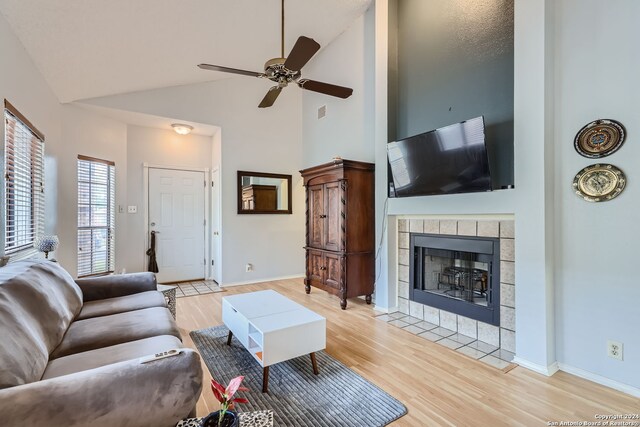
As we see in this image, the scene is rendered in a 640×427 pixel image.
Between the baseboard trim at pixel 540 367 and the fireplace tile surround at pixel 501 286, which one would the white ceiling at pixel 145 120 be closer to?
the fireplace tile surround at pixel 501 286

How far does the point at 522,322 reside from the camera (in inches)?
91.6

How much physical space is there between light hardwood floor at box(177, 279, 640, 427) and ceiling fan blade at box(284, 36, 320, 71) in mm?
2423

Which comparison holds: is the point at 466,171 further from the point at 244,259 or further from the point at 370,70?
the point at 244,259

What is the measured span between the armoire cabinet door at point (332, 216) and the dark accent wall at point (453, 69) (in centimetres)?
97

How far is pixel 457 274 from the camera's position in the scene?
3105 millimetres

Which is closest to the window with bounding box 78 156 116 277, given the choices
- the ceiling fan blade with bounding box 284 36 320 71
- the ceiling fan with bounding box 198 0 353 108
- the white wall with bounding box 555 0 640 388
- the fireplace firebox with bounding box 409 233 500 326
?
the ceiling fan with bounding box 198 0 353 108

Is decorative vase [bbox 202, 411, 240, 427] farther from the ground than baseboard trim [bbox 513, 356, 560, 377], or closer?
farther from the ground

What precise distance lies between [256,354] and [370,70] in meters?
3.60

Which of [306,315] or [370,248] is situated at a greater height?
[370,248]

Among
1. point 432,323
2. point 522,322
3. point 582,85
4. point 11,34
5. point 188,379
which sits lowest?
point 432,323

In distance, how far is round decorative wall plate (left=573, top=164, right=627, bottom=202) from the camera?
1970 mm

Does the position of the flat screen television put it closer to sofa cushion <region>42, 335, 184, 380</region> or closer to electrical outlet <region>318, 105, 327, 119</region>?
electrical outlet <region>318, 105, 327, 119</region>

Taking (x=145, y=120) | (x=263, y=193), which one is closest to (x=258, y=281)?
(x=263, y=193)

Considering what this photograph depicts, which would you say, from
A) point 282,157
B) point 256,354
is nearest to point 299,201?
point 282,157
